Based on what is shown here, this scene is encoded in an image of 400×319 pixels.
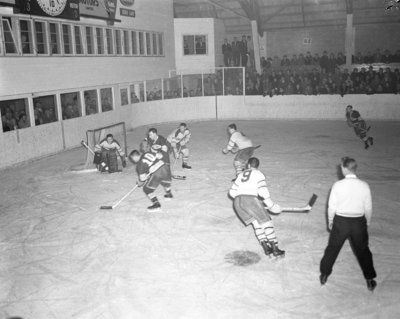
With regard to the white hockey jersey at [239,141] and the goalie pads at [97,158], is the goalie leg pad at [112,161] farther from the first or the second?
the white hockey jersey at [239,141]

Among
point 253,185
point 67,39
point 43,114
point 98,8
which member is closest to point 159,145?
point 253,185

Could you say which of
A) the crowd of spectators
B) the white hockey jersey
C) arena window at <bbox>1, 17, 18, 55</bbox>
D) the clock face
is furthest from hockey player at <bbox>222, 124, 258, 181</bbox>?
the crowd of spectators

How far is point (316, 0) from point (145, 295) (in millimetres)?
28004

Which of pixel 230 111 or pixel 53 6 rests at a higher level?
pixel 53 6

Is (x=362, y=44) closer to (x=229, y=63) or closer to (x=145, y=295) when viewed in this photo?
(x=229, y=63)

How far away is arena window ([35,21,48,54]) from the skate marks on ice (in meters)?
12.8

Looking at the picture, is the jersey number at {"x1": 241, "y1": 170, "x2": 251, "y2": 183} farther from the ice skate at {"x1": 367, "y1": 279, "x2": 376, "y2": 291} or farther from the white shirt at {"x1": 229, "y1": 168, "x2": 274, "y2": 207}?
Answer: the ice skate at {"x1": 367, "y1": 279, "x2": 376, "y2": 291}

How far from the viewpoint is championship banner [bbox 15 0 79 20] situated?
49.0 ft

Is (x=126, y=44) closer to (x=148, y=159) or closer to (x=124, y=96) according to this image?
(x=124, y=96)

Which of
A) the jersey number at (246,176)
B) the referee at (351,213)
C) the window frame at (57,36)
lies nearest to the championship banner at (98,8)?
the window frame at (57,36)

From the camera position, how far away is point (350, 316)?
532 cm

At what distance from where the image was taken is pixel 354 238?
5.61 m

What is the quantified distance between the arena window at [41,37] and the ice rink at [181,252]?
5.58 metres

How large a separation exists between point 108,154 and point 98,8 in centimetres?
955
